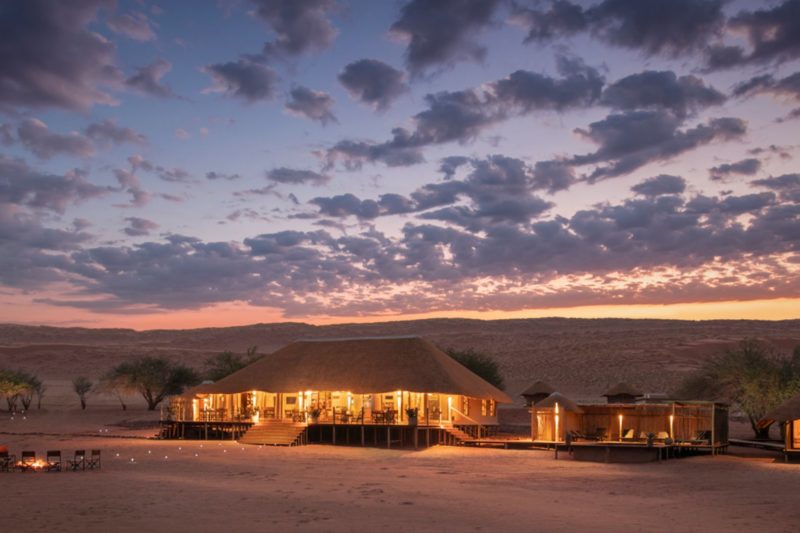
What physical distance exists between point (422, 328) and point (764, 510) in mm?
125174

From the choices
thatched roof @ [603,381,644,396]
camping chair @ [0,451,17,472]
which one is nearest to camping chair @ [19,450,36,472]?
camping chair @ [0,451,17,472]

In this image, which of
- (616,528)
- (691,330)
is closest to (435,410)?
(616,528)

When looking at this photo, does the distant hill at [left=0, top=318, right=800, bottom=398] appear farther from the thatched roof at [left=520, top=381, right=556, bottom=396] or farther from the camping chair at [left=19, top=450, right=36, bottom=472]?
the camping chair at [left=19, top=450, right=36, bottom=472]

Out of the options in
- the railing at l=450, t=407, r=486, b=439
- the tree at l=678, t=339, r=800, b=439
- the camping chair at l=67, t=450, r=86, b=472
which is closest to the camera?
the camping chair at l=67, t=450, r=86, b=472

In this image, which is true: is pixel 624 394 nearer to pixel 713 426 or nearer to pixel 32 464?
pixel 713 426

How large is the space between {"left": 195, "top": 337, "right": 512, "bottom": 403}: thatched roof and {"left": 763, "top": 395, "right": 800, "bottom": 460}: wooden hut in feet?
44.8

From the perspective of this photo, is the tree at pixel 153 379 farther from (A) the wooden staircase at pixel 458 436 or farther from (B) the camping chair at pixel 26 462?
(B) the camping chair at pixel 26 462

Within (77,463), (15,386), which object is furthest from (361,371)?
(15,386)

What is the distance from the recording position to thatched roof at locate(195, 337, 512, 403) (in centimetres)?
4078

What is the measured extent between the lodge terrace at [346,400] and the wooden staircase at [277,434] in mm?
45

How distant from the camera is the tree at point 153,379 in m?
59.3

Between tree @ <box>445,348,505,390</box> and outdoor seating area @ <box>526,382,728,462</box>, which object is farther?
tree @ <box>445,348,505,390</box>

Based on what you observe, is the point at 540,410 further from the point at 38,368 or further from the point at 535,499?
the point at 38,368

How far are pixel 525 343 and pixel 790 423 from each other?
77012mm
